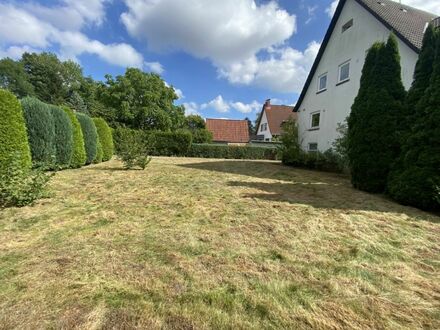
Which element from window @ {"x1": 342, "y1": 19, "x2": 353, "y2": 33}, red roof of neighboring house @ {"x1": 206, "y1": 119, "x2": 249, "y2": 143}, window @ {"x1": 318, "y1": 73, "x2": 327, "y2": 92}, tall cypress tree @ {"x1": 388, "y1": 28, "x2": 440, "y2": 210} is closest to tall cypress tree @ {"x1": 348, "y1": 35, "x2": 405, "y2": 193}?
tall cypress tree @ {"x1": 388, "y1": 28, "x2": 440, "y2": 210}

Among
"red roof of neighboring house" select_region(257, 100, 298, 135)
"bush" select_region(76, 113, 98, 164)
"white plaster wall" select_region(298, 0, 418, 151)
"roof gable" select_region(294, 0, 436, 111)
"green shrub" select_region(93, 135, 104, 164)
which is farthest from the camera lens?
"red roof of neighboring house" select_region(257, 100, 298, 135)

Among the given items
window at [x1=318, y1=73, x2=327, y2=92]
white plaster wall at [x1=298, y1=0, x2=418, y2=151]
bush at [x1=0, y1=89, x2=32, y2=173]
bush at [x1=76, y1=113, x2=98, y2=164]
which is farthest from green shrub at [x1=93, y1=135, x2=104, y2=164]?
window at [x1=318, y1=73, x2=327, y2=92]

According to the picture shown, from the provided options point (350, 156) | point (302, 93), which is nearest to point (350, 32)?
point (302, 93)

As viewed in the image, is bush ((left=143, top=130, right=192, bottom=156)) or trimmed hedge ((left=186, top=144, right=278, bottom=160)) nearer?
bush ((left=143, top=130, right=192, bottom=156))

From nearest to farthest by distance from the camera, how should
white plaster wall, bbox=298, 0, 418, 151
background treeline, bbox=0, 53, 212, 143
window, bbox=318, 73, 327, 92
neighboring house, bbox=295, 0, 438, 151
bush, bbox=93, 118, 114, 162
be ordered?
neighboring house, bbox=295, 0, 438, 151, white plaster wall, bbox=298, 0, 418, 151, bush, bbox=93, 118, 114, 162, window, bbox=318, 73, 327, 92, background treeline, bbox=0, 53, 212, 143

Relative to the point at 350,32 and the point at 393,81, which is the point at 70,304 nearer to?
the point at 393,81

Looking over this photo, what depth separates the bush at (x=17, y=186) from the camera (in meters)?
4.14

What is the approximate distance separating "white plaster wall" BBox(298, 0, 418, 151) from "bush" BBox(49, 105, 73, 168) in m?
11.5

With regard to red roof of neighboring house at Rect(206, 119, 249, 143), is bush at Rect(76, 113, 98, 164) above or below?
below

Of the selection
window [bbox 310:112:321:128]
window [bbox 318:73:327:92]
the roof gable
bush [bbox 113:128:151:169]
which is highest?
the roof gable

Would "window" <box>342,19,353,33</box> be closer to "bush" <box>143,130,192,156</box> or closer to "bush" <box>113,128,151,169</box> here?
"bush" <box>113,128,151,169</box>

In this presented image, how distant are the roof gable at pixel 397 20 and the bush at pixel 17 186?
456 inches

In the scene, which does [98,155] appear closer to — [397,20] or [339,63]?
[339,63]

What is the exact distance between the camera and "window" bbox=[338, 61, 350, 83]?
1242 centimetres
